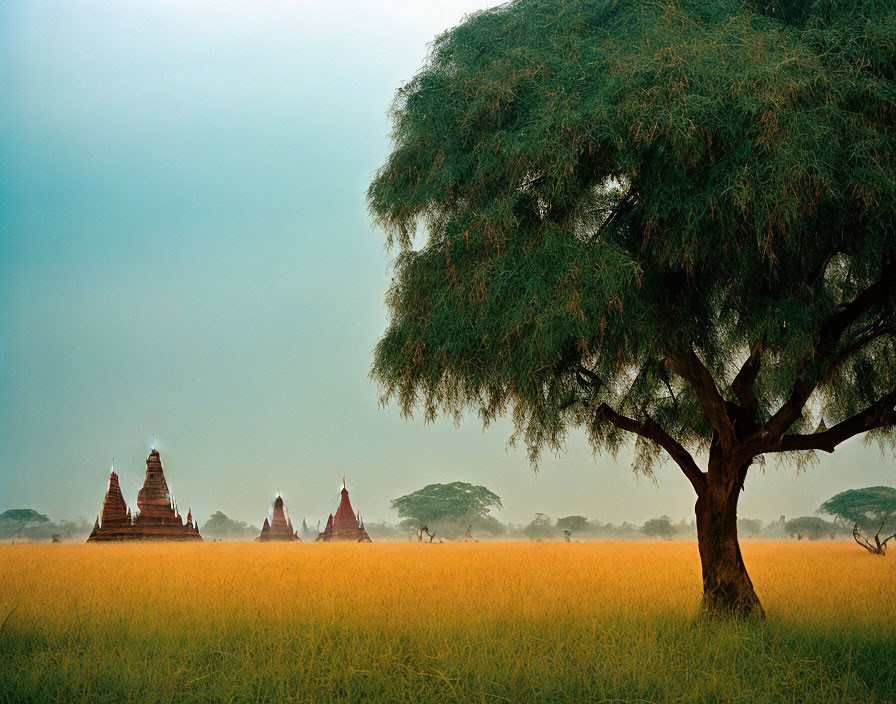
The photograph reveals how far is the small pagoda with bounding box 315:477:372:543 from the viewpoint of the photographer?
46.1 m

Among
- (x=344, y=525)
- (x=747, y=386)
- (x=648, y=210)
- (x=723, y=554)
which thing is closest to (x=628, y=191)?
(x=648, y=210)

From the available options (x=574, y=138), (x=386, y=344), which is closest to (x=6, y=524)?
(x=386, y=344)

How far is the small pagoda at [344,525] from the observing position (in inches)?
1816

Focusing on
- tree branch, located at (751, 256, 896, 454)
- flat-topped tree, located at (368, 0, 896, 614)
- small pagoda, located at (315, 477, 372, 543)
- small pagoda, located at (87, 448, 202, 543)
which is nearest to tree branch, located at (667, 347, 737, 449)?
flat-topped tree, located at (368, 0, 896, 614)

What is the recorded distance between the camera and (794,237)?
25.8 feet

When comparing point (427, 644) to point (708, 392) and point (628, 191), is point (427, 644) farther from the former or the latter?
point (628, 191)

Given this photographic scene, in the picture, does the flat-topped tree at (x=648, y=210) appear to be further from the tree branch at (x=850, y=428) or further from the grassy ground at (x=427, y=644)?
the grassy ground at (x=427, y=644)

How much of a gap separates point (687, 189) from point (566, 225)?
1.48 meters

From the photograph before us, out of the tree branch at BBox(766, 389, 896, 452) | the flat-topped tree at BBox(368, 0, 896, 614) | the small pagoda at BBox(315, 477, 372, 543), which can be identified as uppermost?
the flat-topped tree at BBox(368, 0, 896, 614)

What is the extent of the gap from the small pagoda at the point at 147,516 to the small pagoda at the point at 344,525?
12.6 meters

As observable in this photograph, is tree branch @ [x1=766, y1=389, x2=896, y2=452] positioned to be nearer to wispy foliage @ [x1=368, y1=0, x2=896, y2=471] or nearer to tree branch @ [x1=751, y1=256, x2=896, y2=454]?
tree branch @ [x1=751, y1=256, x2=896, y2=454]

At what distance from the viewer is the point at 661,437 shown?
11531 millimetres

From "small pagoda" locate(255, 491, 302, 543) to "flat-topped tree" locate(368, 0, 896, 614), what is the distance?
121 feet

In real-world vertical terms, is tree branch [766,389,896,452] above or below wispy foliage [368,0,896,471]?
below
